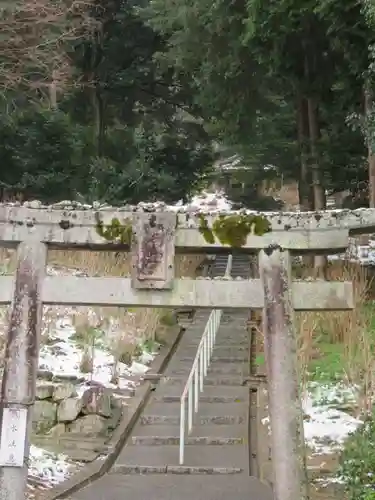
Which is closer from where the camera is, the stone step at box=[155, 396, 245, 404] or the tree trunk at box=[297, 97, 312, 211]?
the stone step at box=[155, 396, 245, 404]

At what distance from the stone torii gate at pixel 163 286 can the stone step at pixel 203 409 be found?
3.86 metres

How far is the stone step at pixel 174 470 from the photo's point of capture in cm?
751

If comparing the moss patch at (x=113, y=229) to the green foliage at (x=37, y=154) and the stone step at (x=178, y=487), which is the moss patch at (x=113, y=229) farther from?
the green foliage at (x=37, y=154)

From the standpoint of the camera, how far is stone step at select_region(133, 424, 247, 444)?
28.1 feet

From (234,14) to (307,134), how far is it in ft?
17.0

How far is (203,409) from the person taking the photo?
31.0 ft

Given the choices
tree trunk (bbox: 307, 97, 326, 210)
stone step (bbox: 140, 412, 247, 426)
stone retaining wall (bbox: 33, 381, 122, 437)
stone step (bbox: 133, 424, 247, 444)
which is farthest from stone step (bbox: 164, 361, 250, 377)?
tree trunk (bbox: 307, 97, 326, 210)

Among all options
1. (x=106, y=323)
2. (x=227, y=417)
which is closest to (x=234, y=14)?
(x=106, y=323)

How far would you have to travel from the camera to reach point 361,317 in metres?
11.2

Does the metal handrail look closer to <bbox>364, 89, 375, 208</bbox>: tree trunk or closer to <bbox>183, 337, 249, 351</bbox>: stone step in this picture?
<bbox>183, 337, 249, 351</bbox>: stone step

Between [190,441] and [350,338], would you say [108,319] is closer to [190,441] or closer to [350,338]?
[190,441]

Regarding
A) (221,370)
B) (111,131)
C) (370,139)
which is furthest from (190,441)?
(111,131)

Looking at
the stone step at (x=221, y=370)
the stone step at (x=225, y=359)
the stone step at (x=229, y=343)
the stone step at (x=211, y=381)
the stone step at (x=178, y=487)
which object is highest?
the stone step at (x=229, y=343)

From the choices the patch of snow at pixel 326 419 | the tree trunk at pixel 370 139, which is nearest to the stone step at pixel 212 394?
the patch of snow at pixel 326 419
